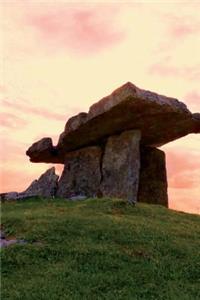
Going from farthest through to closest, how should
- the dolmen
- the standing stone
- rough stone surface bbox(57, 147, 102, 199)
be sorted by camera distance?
rough stone surface bbox(57, 147, 102, 199) → the standing stone → the dolmen

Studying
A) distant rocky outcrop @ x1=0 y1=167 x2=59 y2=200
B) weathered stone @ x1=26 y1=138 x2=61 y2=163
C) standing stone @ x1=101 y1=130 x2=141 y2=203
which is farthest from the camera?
weathered stone @ x1=26 y1=138 x2=61 y2=163

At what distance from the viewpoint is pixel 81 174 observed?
32750 millimetres

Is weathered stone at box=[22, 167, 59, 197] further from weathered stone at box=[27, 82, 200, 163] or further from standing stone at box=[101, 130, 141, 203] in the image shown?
standing stone at box=[101, 130, 141, 203]

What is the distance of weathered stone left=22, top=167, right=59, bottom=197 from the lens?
33.2 meters

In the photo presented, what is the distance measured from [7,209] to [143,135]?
10.0 metres

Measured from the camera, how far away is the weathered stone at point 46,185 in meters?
33.2

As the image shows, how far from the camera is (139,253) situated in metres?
17.0

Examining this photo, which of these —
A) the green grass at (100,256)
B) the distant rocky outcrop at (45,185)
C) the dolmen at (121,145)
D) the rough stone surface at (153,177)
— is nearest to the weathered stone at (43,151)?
the dolmen at (121,145)

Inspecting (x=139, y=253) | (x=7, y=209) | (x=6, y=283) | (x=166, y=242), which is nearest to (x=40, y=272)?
(x=6, y=283)

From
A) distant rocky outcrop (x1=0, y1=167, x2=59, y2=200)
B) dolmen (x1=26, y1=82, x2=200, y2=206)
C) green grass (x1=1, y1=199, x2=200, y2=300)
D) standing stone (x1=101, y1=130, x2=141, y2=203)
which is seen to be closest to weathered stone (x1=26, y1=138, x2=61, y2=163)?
dolmen (x1=26, y1=82, x2=200, y2=206)

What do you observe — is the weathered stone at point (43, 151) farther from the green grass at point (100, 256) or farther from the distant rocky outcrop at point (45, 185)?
the green grass at point (100, 256)

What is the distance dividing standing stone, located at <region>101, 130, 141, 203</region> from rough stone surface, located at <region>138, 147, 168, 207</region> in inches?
87.8

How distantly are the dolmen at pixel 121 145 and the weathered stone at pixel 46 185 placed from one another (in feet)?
1.08

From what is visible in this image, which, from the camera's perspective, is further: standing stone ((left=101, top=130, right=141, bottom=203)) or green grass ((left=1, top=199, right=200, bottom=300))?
standing stone ((left=101, top=130, right=141, bottom=203))
